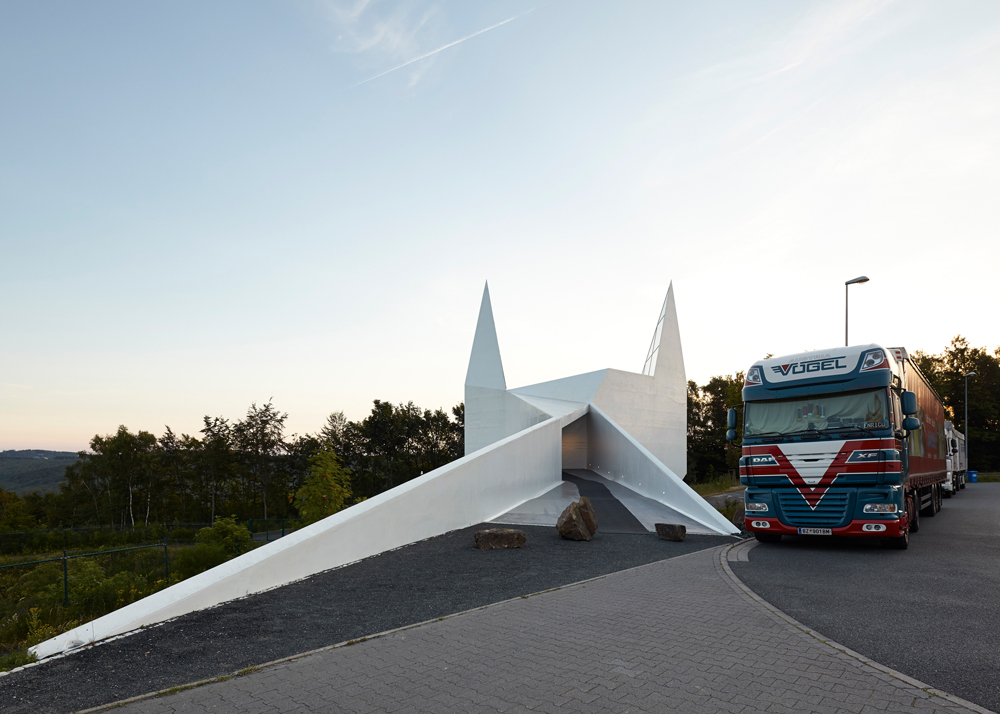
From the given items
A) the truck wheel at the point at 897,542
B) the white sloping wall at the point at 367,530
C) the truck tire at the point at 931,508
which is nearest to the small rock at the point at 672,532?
the truck wheel at the point at 897,542

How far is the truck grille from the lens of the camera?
9.60m

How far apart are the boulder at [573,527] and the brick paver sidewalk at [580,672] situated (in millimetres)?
4711

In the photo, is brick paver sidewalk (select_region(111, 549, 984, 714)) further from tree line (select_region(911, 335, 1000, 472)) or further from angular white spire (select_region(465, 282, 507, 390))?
tree line (select_region(911, 335, 1000, 472))

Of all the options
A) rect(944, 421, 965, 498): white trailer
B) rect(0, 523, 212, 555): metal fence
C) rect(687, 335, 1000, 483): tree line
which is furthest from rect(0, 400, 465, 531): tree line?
rect(944, 421, 965, 498): white trailer

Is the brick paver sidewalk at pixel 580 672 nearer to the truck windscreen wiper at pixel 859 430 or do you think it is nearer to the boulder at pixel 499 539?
the boulder at pixel 499 539

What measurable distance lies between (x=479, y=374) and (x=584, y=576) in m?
20.3

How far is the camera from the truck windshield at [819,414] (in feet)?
31.4

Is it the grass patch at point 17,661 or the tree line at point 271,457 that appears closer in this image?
the grass patch at point 17,661

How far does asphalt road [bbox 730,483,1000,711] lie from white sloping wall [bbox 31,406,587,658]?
5.00 metres

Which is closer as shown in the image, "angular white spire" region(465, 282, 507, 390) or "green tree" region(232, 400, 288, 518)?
"angular white spire" region(465, 282, 507, 390)

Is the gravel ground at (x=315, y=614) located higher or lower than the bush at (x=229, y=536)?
higher

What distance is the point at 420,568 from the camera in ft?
26.1

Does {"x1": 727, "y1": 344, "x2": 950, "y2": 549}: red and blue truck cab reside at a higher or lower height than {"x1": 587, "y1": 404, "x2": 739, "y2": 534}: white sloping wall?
higher

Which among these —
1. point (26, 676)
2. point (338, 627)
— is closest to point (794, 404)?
point (338, 627)
